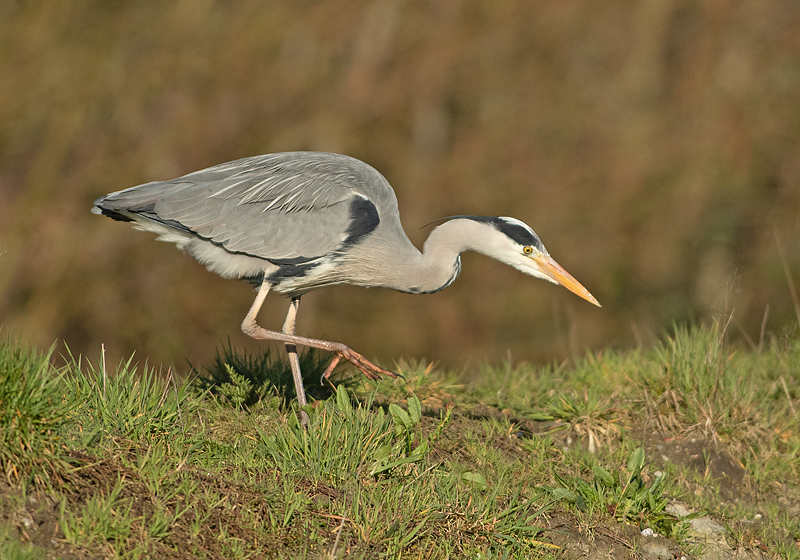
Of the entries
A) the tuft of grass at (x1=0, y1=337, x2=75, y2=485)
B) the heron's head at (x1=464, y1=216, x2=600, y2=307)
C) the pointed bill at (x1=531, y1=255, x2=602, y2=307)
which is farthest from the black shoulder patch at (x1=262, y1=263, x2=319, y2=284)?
the tuft of grass at (x1=0, y1=337, x2=75, y2=485)

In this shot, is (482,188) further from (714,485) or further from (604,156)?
(714,485)

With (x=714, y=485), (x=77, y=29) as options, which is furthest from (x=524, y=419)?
(x=77, y=29)

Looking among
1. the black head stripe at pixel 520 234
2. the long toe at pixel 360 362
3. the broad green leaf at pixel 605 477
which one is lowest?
→ the broad green leaf at pixel 605 477

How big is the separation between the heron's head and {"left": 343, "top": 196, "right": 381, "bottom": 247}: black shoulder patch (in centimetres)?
71

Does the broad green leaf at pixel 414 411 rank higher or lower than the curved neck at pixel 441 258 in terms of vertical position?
lower

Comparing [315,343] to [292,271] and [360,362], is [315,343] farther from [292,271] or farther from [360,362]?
[292,271]

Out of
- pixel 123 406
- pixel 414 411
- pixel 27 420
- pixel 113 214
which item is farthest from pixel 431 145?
pixel 27 420

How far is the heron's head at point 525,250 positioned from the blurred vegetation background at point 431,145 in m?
4.49

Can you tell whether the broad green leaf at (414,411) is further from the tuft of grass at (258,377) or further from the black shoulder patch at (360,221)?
the black shoulder patch at (360,221)

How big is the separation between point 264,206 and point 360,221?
62cm

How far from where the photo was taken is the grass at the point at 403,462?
3.42m

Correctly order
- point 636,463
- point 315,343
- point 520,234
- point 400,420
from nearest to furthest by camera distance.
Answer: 1. point 400,420
2. point 636,463
3. point 315,343
4. point 520,234

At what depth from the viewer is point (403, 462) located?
4.12 m

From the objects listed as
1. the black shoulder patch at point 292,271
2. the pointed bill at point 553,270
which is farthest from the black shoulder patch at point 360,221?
the pointed bill at point 553,270
